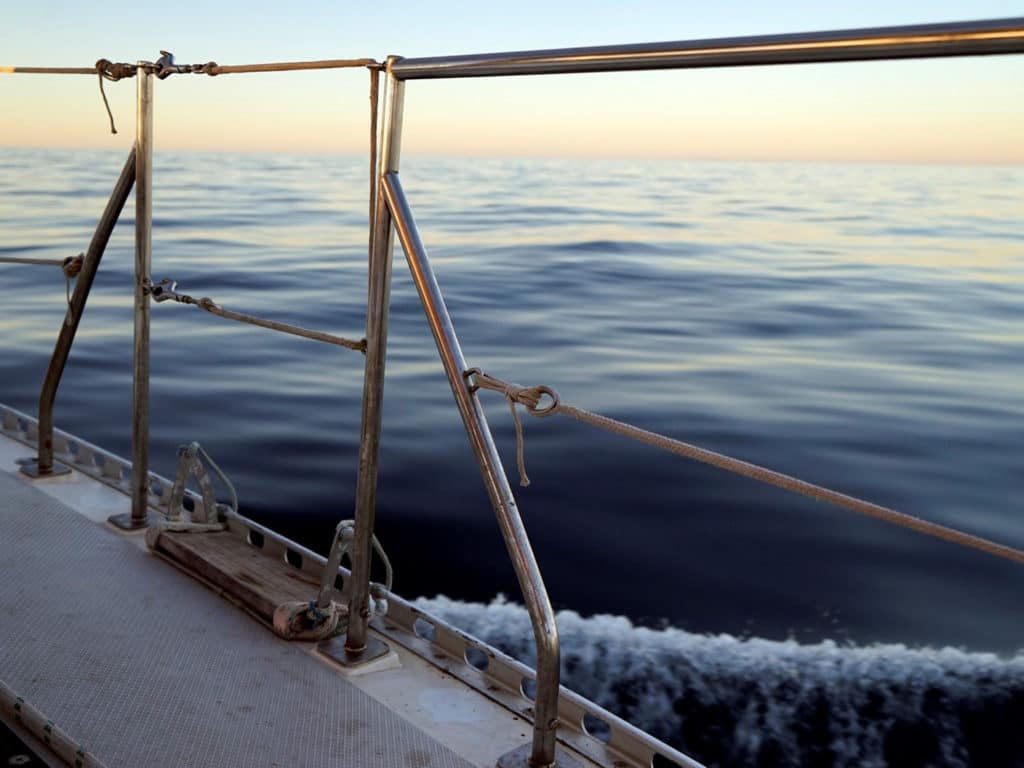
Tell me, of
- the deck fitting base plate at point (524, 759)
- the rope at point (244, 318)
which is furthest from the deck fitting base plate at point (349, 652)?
the rope at point (244, 318)

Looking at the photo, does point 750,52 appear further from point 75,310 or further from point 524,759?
point 75,310

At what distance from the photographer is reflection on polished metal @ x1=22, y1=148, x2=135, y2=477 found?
188 centimetres

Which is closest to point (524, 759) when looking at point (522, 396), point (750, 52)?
point (522, 396)

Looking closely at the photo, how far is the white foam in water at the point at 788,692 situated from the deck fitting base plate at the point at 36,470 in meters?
1.20

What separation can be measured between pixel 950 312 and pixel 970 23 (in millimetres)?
8965

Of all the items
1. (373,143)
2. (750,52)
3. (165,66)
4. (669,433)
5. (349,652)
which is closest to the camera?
(750,52)

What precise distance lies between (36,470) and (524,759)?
4.96 ft

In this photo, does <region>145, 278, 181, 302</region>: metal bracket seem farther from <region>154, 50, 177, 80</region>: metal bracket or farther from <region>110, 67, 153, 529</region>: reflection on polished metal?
<region>154, 50, 177, 80</region>: metal bracket

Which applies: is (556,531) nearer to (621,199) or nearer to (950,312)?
(950,312)

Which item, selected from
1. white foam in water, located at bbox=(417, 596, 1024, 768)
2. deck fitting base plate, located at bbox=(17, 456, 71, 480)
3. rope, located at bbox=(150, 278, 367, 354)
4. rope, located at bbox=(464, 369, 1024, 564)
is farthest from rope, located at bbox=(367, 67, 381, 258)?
white foam in water, located at bbox=(417, 596, 1024, 768)

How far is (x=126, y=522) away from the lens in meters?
2.04

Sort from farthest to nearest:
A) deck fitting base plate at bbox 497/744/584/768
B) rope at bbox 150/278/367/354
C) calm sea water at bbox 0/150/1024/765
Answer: calm sea water at bbox 0/150/1024/765 → rope at bbox 150/278/367/354 → deck fitting base plate at bbox 497/744/584/768

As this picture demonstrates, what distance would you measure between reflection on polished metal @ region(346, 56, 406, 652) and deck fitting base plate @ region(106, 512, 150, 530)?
70cm

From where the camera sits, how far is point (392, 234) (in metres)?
1.40
